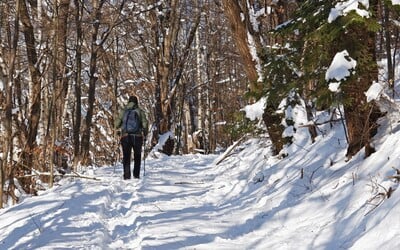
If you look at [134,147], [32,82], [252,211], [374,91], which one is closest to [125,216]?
[252,211]

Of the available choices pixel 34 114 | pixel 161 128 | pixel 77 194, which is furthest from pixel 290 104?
pixel 161 128

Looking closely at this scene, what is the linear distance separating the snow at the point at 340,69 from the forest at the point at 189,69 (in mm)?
59

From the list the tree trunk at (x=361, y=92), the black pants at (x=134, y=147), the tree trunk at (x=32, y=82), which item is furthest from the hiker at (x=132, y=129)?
the tree trunk at (x=361, y=92)

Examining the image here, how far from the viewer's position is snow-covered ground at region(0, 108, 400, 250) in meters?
4.70

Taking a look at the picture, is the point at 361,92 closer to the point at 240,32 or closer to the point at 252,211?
the point at 252,211

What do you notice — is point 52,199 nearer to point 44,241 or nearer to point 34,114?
point 44,241

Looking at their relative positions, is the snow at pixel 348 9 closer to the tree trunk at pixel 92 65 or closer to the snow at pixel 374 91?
the snow at pixel 374 91

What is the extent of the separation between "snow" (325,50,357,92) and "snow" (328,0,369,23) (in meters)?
0.42

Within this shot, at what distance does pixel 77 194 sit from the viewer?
8.22m

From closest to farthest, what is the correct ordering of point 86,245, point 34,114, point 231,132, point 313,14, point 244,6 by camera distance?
point 86,245 < point 313,14 < point 231,132 < point 244,6 < point 34,114

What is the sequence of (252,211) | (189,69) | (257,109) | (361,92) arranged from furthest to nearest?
(189,69)
(257,109)
(252,211)
(361,92)

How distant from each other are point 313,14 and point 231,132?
12.0 feet

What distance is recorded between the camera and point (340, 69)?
17.8 ft

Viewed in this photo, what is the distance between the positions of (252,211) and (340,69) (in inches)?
90.7
